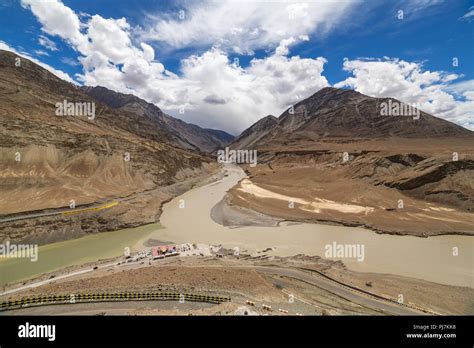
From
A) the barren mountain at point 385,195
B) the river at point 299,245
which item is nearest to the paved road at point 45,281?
the river at point 299,245

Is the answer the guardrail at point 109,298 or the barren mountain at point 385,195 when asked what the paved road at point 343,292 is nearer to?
the guardrail at point 109,298

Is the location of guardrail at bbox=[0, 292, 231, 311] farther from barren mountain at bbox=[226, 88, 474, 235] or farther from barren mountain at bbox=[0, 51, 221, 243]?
barren mountain at bbox=[226, 88, 474, 235]

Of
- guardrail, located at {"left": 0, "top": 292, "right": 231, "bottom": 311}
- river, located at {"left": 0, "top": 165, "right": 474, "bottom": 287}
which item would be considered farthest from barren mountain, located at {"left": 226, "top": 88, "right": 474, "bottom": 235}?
guardrail, located at {"left": 0, "top": 292, "right": 231, "bottom": 311}
